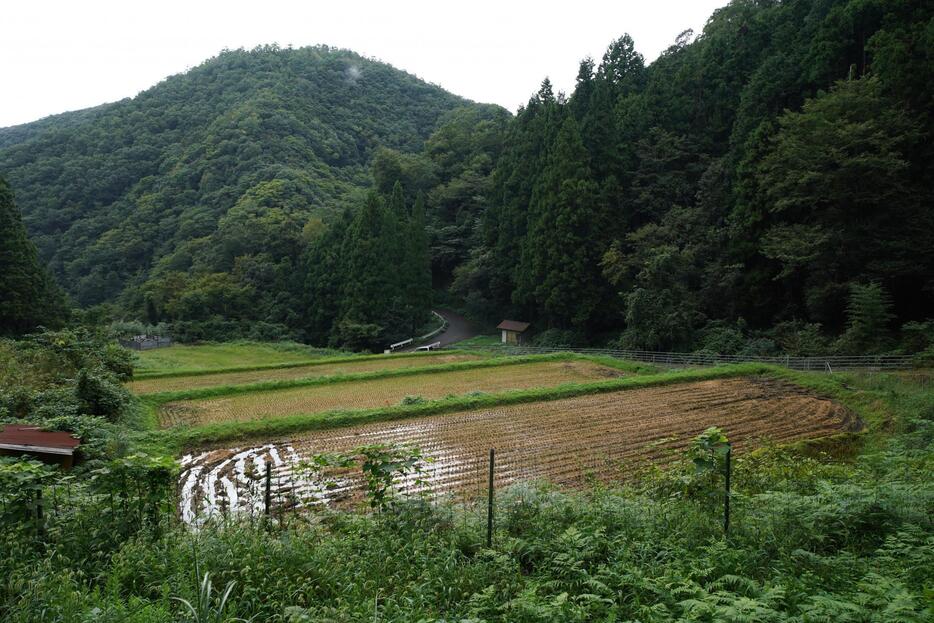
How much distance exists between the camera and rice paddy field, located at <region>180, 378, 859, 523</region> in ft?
32.3

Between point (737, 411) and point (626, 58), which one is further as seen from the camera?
point (626, 58)

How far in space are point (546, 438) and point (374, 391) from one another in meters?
7.91

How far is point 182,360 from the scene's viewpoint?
98.1 ft

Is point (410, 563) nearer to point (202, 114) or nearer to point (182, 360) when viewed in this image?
point (182, 360)

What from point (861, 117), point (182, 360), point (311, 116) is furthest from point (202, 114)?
point (861, 117)

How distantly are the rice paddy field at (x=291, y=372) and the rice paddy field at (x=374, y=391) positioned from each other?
2184 mm

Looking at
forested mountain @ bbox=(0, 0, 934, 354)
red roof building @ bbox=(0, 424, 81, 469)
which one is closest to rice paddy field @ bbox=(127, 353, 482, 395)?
forested mountain @ bbox=(0, 0, 934, 354)

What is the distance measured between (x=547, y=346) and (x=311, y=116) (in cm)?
4962

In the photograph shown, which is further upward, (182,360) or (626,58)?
(626,58)

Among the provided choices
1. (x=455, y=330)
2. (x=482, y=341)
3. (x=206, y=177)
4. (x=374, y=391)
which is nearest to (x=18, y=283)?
(x=374, y=391)

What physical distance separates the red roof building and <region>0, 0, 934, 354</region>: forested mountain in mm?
21492

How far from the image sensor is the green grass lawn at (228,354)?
28.6 m

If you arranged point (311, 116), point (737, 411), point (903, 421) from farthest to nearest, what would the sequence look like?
point (311, 116), point (737, 411), point (903, 421)

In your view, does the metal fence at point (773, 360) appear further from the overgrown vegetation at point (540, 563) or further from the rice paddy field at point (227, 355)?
the overgrown vegetation at point (540, 563)
